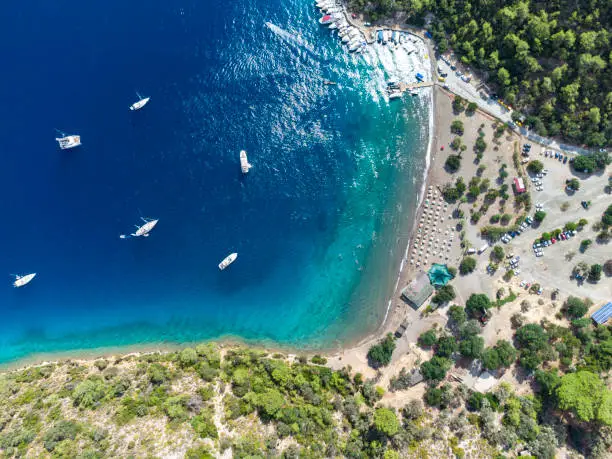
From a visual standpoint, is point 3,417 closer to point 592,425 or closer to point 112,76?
point 112,76

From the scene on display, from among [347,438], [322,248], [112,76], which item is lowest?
[347,438]

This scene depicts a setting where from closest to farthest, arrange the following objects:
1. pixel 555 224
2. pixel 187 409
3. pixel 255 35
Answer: pixel 187 409
pixel 555 224
pixel 255 35

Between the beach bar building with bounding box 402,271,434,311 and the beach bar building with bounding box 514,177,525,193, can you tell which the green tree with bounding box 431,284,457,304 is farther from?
the beach bar building with bounding box 514,177,525,193

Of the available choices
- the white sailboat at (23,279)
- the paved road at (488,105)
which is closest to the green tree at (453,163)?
the paved road at (488,105)

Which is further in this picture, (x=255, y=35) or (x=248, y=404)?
(x=255, y=35)

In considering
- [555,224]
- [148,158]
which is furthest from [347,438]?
[148,158]

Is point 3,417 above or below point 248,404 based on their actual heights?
above
